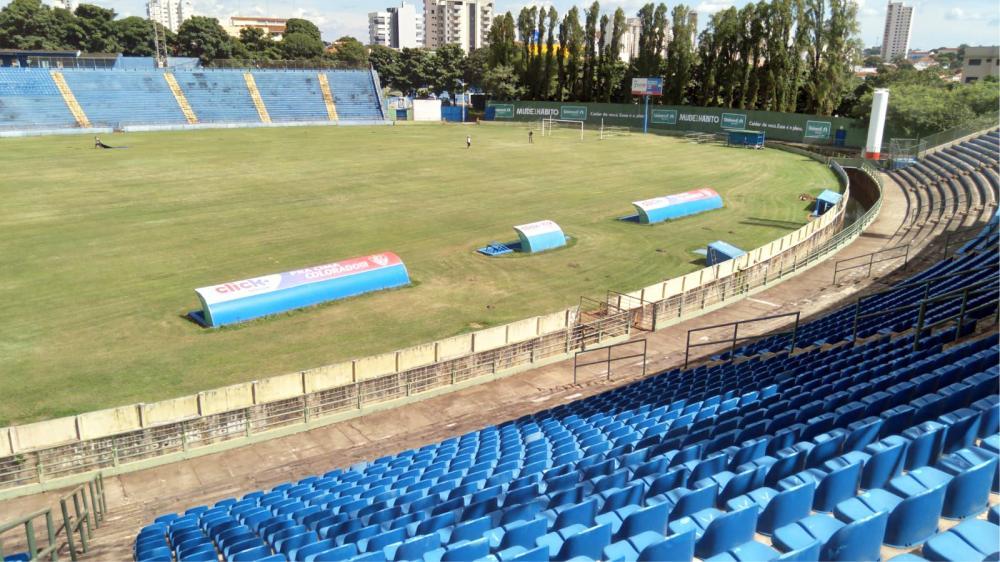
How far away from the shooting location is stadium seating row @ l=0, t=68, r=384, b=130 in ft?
260

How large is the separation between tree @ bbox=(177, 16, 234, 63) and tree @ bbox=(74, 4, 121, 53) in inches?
504

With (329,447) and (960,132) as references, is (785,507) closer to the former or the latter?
(329,447)

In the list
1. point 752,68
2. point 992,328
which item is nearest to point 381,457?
point 992,328

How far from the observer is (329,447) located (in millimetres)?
17047

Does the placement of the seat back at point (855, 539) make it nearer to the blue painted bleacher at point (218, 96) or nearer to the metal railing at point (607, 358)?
the metal railing at point (607, 358)

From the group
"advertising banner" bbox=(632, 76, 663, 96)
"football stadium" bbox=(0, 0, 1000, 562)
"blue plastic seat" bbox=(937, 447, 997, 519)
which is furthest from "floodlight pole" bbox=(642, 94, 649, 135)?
"blue plastic seat" bbox=(937, 447, 997, 519)

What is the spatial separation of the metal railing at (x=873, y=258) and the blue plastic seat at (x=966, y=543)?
1037 inches

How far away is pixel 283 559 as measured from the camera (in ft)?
28.9

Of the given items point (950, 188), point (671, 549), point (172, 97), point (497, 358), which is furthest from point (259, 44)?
point (671, 549)

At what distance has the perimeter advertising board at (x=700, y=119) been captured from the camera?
260 feet

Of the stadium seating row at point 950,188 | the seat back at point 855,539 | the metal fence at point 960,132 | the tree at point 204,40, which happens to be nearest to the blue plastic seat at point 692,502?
the seat back at point 855,539

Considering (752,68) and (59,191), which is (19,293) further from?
(752,68)

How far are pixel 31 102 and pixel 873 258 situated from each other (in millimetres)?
84732

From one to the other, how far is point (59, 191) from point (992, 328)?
50.5m
